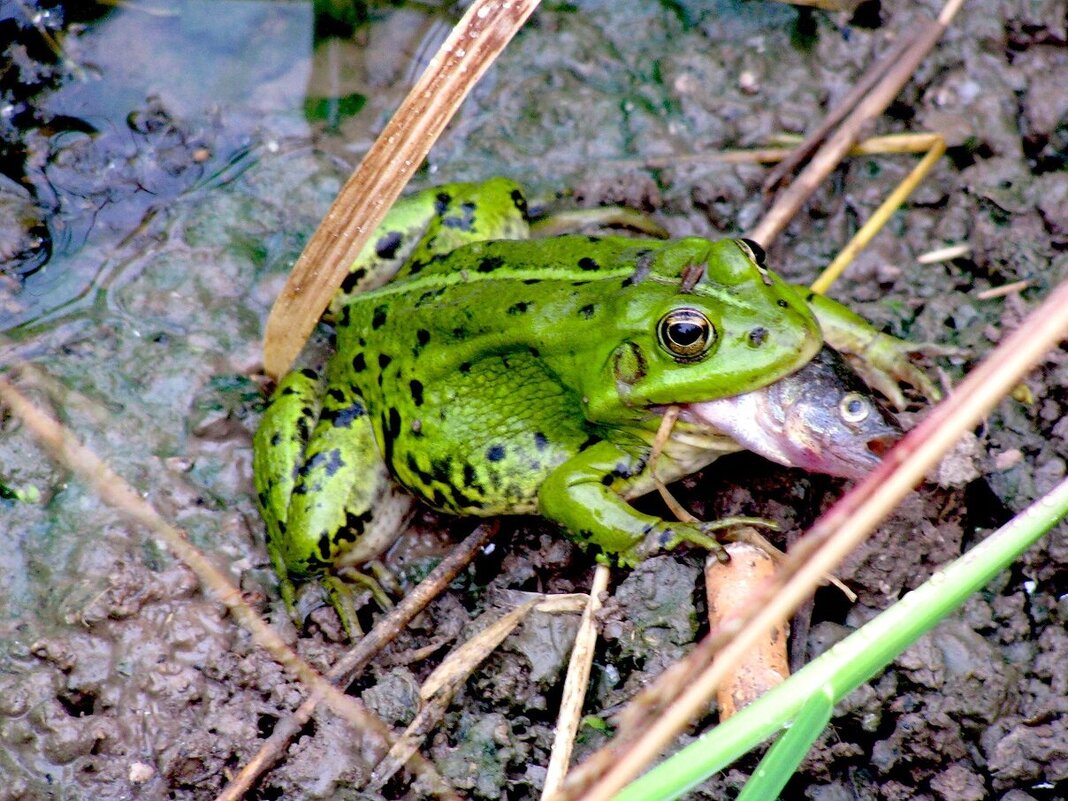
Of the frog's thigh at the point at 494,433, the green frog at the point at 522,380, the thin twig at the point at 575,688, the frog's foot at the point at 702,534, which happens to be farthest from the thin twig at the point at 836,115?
the thin twig at the point at 575,688

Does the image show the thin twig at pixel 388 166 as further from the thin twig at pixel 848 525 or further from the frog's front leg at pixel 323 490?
the thin twig at pixel 848 525

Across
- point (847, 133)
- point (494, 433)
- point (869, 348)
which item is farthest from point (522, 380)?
point (847, 133)

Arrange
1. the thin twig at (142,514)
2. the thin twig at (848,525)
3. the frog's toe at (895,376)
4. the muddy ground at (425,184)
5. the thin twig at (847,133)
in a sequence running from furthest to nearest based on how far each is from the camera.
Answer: the thin twig at (847,133)
the frog's toe at (895,376)
the thin twig at (142,514)
the muddy ground at (425,184)
the thin twig at (848,525)

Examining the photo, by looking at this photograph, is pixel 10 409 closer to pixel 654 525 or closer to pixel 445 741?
pixel 445 741

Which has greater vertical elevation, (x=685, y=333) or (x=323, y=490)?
(x=685, y=333)

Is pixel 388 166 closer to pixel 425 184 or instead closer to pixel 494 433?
pixel 494 433
